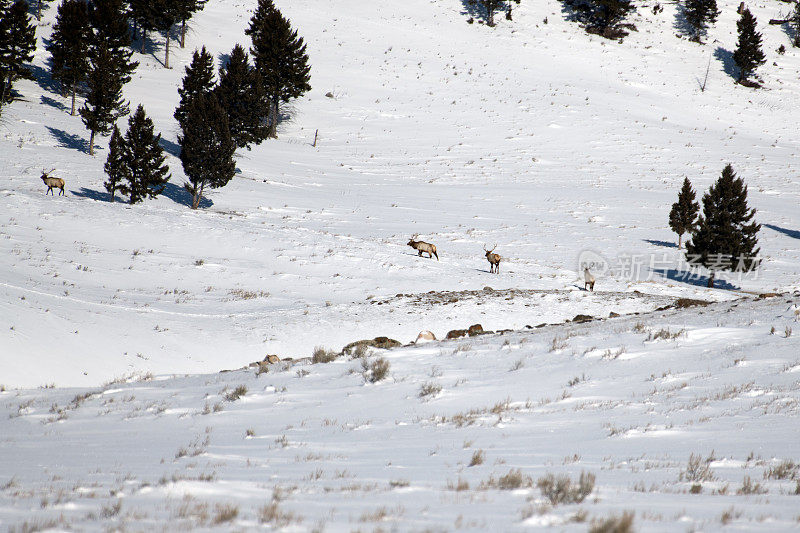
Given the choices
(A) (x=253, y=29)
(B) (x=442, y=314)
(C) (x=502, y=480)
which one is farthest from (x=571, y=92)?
(C) (x=502, y=480)

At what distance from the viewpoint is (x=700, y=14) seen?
86750 millimetres

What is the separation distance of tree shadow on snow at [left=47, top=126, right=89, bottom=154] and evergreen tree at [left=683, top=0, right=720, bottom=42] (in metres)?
92.3

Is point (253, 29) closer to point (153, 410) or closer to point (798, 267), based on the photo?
point (798, 267)

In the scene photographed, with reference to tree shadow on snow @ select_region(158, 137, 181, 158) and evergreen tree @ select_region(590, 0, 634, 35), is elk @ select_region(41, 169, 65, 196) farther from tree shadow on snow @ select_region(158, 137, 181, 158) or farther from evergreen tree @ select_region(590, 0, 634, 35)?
evergreen tree @ select_region(590, 0, 634, 35)

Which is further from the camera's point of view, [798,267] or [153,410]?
[798,267]

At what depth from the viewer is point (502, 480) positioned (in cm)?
506

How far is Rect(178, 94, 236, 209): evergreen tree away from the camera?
121 feet

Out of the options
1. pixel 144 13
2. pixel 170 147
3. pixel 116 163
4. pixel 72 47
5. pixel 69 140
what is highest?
pixel 144 13

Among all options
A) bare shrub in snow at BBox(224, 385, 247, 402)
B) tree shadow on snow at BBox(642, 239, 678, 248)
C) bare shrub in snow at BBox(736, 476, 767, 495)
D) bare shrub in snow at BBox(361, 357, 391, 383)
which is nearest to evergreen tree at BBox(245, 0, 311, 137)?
tree shadow on snow at BBox(642, 239, 678, 248)

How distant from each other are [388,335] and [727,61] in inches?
3636

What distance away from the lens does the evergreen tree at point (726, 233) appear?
30.6 metres

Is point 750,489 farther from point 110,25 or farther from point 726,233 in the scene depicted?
point 110,25

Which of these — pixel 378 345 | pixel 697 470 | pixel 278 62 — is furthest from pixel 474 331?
pixel 278 62

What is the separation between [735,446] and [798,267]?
32.8 meters
